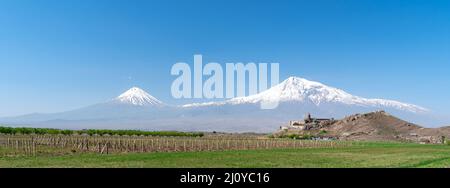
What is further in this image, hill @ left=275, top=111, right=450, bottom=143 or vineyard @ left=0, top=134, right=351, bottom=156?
hill @ left=275, top=111, right=450, bottom=143

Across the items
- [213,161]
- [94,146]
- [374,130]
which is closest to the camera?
[213,161]

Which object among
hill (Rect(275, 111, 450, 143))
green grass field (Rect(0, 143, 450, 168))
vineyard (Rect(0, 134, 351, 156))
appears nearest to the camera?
green grass field (Rect(0, 143, 450, 168))

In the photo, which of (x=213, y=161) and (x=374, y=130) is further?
(x=374, y=130)

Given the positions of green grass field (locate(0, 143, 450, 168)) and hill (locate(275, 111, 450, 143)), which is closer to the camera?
green grass field (locate(0, 143, 450, 168))

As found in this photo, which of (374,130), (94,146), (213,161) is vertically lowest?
(94,146)

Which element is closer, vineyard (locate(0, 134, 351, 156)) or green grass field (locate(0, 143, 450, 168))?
green grass field (locate(0, 143, 450, 168))

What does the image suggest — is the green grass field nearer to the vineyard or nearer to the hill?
the vineyard

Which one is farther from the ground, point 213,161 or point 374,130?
point 374,130

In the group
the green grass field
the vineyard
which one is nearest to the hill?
the vineyard

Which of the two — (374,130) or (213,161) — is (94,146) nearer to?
(213,161)

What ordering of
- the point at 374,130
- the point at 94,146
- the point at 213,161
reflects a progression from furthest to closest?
the point at 374,130, the point at 94,146, the point at 213,161

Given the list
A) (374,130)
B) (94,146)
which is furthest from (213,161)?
(374,130)

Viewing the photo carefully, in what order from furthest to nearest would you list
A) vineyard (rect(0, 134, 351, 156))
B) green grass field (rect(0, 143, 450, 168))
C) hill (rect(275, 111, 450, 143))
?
hill (rect(275, 111, 450, 143)) < vineyard (rect(0, 134, 351, 156)) < green grass field (rect(0, 143, 450, 168))

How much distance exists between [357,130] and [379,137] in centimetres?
2052
